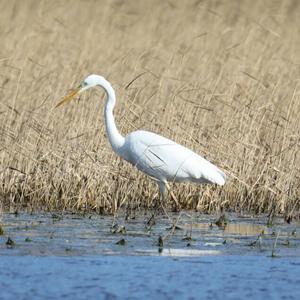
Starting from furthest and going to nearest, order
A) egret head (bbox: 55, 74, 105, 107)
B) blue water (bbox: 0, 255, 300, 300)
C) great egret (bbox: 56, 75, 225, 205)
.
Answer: egret head (bbox: 55, 74, 105, 107), great egret (bbox: 56, 75, 225, 205), blue water (bbox: 0, 255, 300, 300)

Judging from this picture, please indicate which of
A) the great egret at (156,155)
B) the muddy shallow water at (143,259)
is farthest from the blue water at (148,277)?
the great egret at (156,155)

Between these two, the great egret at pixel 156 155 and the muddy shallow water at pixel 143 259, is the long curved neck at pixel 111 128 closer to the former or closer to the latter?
the great egret at pixel 156 155

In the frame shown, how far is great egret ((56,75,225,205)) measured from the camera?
885cm

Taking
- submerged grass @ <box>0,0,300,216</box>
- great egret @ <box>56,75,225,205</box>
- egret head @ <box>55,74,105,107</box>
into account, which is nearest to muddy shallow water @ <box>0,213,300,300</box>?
submerged grass @ <box>0,0,300,216</box>

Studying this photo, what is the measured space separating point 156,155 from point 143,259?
2502 mm

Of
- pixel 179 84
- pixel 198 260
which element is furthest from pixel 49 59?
pixel 198 260

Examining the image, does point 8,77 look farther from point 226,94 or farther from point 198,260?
point 198,260

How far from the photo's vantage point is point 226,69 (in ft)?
35.9

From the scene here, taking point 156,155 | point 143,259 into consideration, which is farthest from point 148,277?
point 156,155

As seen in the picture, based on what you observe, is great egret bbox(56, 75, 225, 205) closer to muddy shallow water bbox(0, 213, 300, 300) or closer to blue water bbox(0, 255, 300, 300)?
muddy shallow water bbox(0, 213, 300, 300)

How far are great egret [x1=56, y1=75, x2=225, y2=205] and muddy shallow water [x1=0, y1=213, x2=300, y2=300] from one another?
1.99 ft

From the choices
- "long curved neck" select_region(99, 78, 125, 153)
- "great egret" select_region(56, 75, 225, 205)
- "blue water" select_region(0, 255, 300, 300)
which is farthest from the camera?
"long curved neck" select_region(99, 78, 125, 153)

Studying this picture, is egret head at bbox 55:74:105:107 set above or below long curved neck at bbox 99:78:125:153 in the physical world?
above

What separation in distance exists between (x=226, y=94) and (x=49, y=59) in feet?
8.47
